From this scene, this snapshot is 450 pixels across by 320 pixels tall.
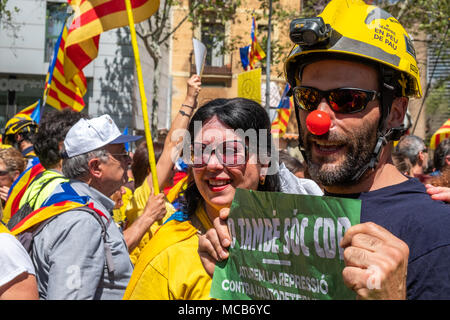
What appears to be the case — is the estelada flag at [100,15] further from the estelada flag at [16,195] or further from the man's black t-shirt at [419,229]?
the man's black t-shirt at [419,229]

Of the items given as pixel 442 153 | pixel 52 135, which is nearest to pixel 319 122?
pixel 52 135

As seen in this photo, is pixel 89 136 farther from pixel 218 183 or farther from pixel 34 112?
pixel 34 112

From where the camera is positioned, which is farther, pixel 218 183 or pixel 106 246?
pixel 106 246

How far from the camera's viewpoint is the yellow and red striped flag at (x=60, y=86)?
633 centimetres

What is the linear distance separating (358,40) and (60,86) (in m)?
5.83

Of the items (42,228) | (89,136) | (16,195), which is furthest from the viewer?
(16,195)

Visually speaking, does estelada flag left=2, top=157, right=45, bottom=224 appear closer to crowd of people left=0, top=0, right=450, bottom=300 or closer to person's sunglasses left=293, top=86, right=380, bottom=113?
crowd of people left=0, top=0, right=450, bottom=300

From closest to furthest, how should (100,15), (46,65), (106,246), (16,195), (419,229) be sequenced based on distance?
(419,229) < (106,246) < (16,195) < (100,15) < (46,65)

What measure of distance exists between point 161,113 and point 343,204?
70.5 ft

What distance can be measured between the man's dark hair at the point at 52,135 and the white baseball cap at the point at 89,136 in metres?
0.21

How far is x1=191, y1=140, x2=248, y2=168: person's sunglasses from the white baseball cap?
4.68 ft

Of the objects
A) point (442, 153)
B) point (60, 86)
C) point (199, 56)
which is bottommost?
point (442, 153)

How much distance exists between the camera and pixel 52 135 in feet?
12.4
